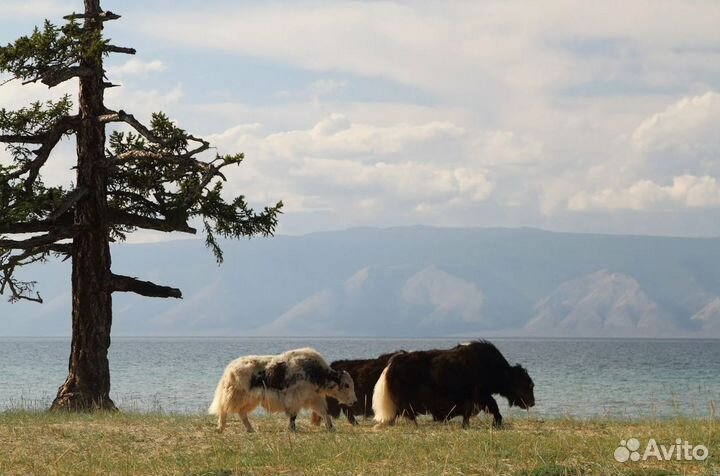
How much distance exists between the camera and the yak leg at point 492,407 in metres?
21.3

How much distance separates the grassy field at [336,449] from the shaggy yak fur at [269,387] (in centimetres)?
43

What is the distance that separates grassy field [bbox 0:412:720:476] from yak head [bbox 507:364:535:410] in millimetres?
835

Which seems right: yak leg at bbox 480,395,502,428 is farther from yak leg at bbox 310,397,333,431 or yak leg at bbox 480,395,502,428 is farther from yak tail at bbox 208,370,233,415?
yak tail at bbox 208,370,233,415

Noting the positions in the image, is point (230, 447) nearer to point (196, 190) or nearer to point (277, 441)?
point (277, 441)

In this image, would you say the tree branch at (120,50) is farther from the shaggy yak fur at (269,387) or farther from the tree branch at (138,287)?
the shaggy yak fur at (269,387)

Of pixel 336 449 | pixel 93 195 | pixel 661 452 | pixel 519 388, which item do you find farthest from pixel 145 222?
pixel 661 452

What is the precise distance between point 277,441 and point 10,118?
13.8m

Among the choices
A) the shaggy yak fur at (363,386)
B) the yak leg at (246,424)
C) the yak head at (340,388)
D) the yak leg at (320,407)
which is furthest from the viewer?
the shaggy yak fur at (363,386)

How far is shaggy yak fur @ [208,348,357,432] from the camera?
786 inches

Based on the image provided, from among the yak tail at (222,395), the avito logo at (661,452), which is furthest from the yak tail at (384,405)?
the avito logo at (661,452)

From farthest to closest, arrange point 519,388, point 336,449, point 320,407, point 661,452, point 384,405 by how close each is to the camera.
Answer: point 519,388, point 384,405, point 320,407, point 336,449, point 661,452

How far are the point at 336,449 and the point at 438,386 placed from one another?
5400 millimetres

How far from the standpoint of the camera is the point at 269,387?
20047 millimetres

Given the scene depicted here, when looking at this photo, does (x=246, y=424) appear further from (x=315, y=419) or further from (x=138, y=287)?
(x=138, y=287)
